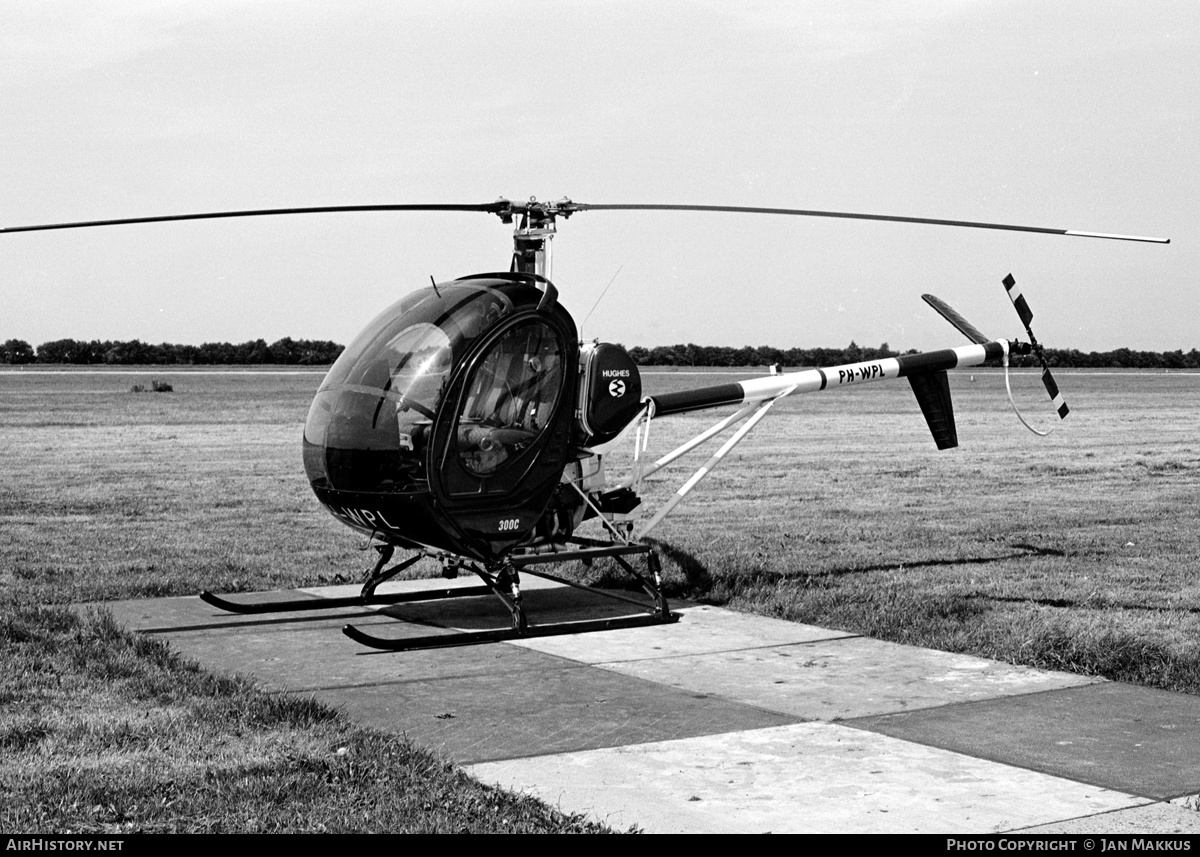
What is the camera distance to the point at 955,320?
12.5m

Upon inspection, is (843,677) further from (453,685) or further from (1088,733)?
(453,685)

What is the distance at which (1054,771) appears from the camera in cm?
525

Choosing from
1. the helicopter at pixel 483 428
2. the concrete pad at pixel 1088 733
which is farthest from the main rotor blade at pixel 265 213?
the concrete pad at pixel 1088 733

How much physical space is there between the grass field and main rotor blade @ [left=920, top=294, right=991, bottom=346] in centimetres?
189

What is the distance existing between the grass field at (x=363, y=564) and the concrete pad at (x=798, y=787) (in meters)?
0.35

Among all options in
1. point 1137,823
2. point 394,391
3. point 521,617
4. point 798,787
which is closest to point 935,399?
point 521,617

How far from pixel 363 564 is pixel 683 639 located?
12.7ft

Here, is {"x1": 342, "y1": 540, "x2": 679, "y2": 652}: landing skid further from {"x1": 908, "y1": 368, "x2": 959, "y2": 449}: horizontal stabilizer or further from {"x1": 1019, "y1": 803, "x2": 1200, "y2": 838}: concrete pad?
{"x1": 1019, "y1": 803, "x2": 1200, "y2": 838}: concrete pad

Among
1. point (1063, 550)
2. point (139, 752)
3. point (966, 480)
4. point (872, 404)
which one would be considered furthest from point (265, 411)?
point (139, 752)

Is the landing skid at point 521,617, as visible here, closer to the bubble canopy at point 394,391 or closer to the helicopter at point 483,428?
the helicopter at point 483,428

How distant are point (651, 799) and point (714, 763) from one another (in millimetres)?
579

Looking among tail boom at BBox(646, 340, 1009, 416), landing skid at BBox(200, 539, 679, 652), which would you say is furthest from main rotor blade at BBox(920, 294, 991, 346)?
landing skid at BBox(200, 539, 679, 652)
